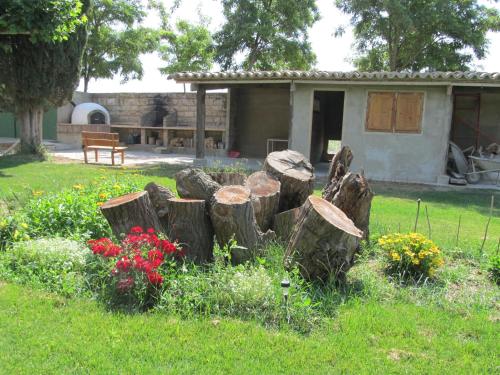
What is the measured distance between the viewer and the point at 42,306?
353 centimetres

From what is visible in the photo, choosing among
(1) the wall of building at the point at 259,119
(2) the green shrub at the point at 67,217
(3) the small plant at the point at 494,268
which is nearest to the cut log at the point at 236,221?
(2) the green shrub at the point at 67,217

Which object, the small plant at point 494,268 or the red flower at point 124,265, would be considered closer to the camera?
the red flower at point 124,265

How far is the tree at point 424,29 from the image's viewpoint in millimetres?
18656

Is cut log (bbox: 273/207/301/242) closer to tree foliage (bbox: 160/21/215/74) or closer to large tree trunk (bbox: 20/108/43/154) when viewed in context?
large tree trunk (bbox: 20/108/43/154)

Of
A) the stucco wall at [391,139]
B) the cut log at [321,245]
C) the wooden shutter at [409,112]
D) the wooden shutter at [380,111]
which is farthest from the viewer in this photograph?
the wooden shutter at [380,111]

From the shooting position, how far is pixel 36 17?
30.5 feet

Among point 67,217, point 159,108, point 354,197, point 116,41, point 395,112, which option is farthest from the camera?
point 116,41

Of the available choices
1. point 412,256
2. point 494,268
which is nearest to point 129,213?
point 412,256

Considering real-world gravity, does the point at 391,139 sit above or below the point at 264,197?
above

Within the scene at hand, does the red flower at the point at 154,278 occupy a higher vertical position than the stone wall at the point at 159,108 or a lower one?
lower

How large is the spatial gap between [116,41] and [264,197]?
85.9ft

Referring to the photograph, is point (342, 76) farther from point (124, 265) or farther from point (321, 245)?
point (124, 265)

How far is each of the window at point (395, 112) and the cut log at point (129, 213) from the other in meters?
9.08

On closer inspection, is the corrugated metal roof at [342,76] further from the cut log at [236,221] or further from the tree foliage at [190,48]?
the tree foliage at [190,48]
